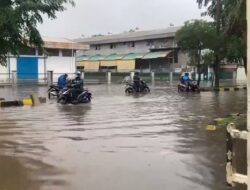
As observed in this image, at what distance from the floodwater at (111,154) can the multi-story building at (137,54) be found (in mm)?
40740

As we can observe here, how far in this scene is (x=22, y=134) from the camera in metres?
10.3

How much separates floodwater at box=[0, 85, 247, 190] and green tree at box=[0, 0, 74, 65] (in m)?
4.39

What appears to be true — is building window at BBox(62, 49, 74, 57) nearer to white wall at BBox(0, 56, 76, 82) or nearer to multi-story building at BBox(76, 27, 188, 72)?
white wall at BBox(0, 56, 76, 82)

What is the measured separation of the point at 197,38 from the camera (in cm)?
3111

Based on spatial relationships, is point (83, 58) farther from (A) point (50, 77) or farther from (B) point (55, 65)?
(A) point (50, 77)

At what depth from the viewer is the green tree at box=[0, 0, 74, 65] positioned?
52.5 ft

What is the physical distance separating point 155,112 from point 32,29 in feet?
18.2

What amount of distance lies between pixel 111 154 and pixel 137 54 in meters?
50.0

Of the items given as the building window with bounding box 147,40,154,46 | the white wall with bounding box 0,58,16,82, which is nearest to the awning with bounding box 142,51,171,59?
the building window with bounding box 147,40,154,46

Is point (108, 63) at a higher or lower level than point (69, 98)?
higher

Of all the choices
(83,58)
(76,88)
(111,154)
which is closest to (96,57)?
(83,58)

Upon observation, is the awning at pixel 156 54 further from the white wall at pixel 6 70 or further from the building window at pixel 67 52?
the white wall at pixel 6 70

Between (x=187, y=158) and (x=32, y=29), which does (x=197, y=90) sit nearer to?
(x=32, y=29)

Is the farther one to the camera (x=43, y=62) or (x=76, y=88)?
(x=43, y=62)
